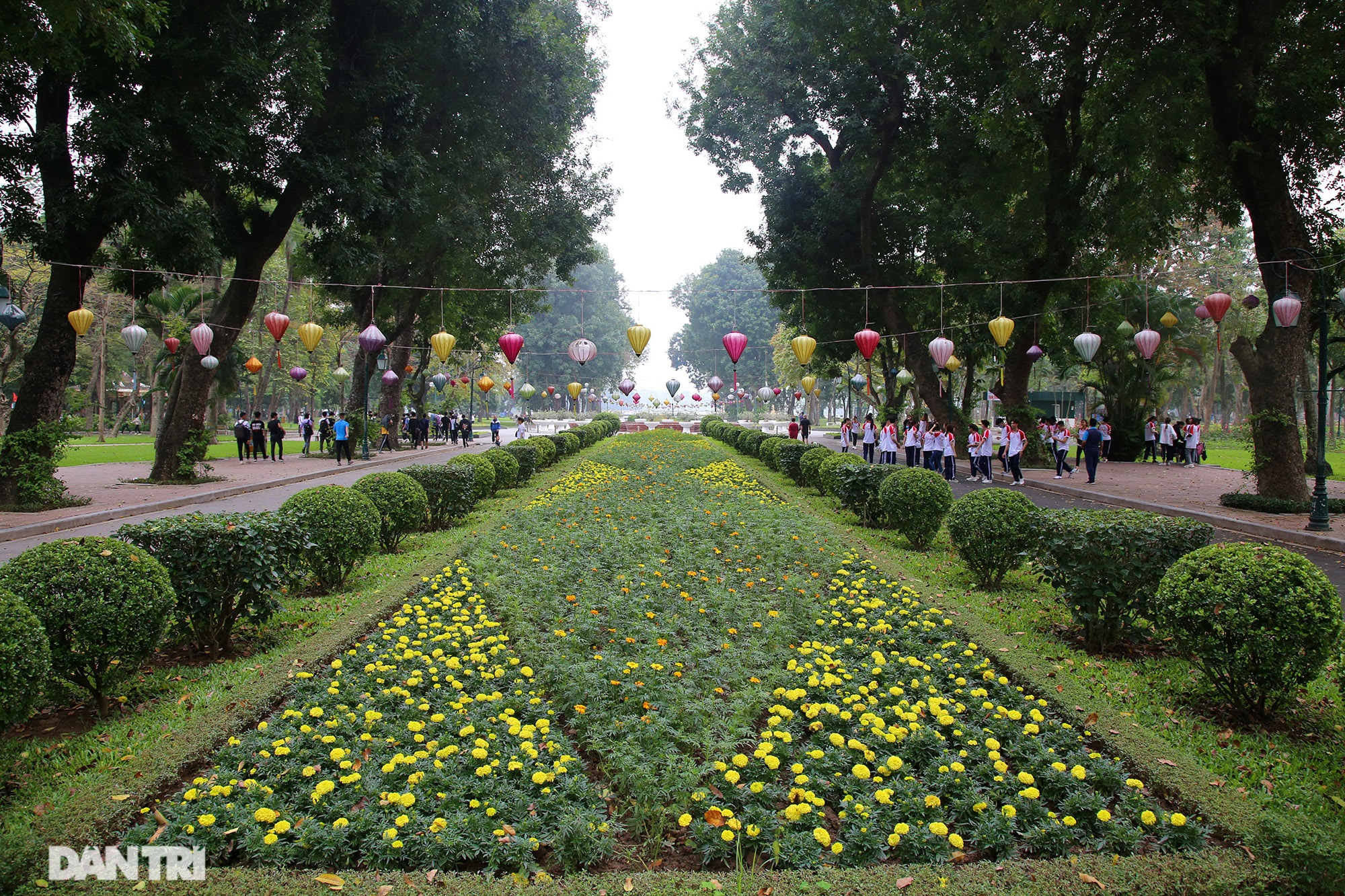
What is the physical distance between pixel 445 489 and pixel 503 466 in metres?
4.02

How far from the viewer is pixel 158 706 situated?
475cm

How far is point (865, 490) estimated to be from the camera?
38.7 feet

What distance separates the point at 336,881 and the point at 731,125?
2675 cm

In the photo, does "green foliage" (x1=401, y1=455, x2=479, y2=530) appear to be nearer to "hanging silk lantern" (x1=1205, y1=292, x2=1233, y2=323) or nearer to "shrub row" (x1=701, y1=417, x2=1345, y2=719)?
"shrub row" (x1=701, y1=417, x2=1345, y2=719)

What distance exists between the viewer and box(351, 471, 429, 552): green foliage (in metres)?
9.42

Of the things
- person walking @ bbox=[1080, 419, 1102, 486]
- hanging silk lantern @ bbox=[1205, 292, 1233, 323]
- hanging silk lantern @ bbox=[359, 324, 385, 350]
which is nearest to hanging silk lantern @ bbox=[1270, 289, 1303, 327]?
hanging silk lantern @ bbox=[1205, 292, 1233, 323]

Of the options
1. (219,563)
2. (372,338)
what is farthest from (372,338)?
(219,563)

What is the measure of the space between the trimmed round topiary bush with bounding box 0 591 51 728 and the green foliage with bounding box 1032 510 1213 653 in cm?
651

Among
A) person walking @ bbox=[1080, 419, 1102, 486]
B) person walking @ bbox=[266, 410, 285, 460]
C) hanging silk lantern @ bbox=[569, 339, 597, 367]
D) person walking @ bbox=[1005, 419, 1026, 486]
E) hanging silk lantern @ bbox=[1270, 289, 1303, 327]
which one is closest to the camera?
hanging silk lantern @ bbox=[1270, 289, 1303, 327]

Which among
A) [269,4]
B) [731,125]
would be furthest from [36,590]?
[731,125]

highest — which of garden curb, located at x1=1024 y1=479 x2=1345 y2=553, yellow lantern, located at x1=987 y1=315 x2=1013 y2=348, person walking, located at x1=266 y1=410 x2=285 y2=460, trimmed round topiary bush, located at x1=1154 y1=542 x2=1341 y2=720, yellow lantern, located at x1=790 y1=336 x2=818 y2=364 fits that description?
yellow lantern, located at x1=987 y1=315 x2=1013 y2=348

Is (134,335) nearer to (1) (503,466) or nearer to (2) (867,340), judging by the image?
(1) (503,466)

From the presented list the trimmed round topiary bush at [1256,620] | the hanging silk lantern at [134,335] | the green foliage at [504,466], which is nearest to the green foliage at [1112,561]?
the trimmed round topiary bush at [1256,620]

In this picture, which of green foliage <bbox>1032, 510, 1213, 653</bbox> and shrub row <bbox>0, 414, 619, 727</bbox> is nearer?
shrub row <bbox>0, 414, 619, 727</bbox>
